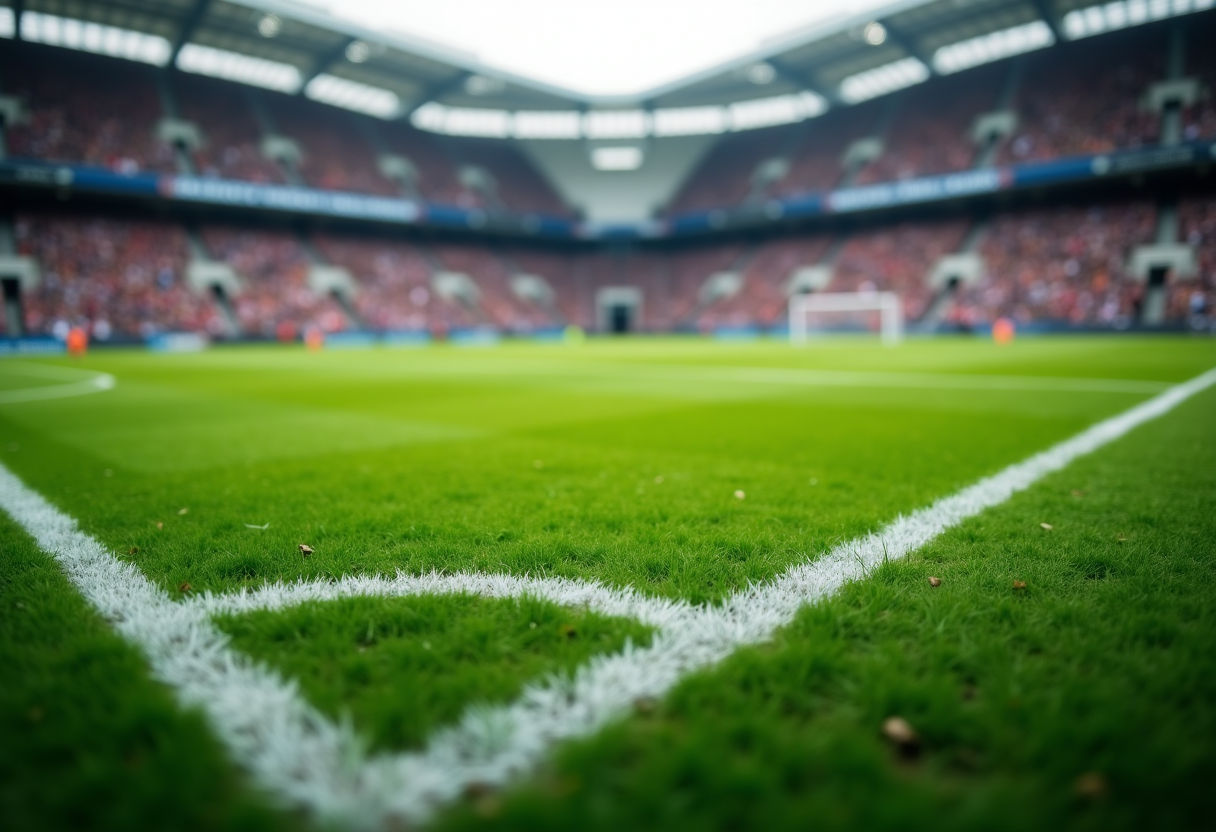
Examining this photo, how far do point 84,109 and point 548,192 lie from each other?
2656 cm

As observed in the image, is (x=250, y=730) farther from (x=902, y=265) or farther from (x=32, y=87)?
(x=32, y=87)

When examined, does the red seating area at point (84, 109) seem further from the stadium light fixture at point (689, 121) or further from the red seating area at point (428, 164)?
the stadium light fixture at point (689, 121)

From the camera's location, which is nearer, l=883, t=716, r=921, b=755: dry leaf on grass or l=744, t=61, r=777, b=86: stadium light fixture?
l=883, t=716, r=921, b=755: dry leaf on grass

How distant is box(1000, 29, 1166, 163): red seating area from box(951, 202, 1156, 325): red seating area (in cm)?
288

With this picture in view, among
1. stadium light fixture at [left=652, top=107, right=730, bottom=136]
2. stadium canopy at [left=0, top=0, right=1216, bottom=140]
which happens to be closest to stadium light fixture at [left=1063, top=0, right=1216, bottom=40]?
stadium canopy at [left=0, top=0, right=1216, bottom=140]

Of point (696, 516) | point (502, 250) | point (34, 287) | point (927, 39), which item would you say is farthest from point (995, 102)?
point (34, 287)

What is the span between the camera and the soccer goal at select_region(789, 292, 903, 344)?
31.7 meters

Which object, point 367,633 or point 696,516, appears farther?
point 696,516

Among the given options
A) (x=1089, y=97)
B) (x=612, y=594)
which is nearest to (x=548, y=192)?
(x=1089, y=97)

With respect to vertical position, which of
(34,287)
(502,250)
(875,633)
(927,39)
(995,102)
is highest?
(927,39)

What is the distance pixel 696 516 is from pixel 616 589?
93 centimetres

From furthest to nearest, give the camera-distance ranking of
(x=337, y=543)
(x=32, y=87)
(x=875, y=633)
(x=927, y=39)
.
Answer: (x=927, y=39)
(x=32, y=87)
(x=337, y=543)
(x=875, y=633)

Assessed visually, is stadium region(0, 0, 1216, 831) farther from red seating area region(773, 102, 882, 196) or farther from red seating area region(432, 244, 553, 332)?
red seating area region(773, 102, 882, 196)

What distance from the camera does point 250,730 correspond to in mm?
1401
